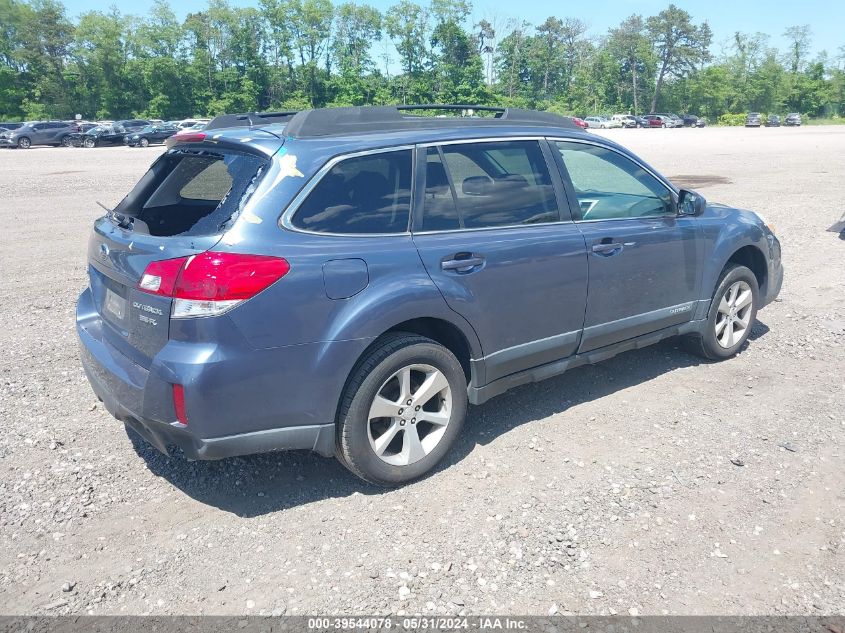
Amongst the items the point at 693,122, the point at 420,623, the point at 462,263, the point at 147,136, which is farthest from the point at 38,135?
the point at 693,122

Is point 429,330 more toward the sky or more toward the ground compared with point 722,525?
more toward the sky

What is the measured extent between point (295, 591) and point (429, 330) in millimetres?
1521

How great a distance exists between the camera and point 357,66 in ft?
317

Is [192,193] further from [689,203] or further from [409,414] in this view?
[689,203]

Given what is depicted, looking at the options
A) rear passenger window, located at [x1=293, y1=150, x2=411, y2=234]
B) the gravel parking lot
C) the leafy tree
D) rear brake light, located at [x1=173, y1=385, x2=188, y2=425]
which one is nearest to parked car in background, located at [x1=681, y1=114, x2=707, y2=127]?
the leafy tree

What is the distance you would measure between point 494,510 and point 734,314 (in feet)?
10.1

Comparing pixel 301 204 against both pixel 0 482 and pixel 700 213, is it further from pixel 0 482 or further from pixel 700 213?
pixel 700 213

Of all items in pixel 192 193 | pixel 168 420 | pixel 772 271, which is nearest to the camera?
pixel 168 420

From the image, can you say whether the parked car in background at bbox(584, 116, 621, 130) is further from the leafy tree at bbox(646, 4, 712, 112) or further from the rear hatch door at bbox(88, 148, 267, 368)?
the rear hatch door at bbox(88, 148, 267, 368)

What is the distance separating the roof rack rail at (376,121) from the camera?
3.68 meters

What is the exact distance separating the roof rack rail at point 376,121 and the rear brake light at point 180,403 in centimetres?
136

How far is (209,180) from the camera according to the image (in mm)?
3848

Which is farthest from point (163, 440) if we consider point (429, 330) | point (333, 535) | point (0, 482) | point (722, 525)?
point (722, 525)

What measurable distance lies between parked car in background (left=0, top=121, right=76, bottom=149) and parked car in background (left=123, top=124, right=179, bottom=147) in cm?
364
